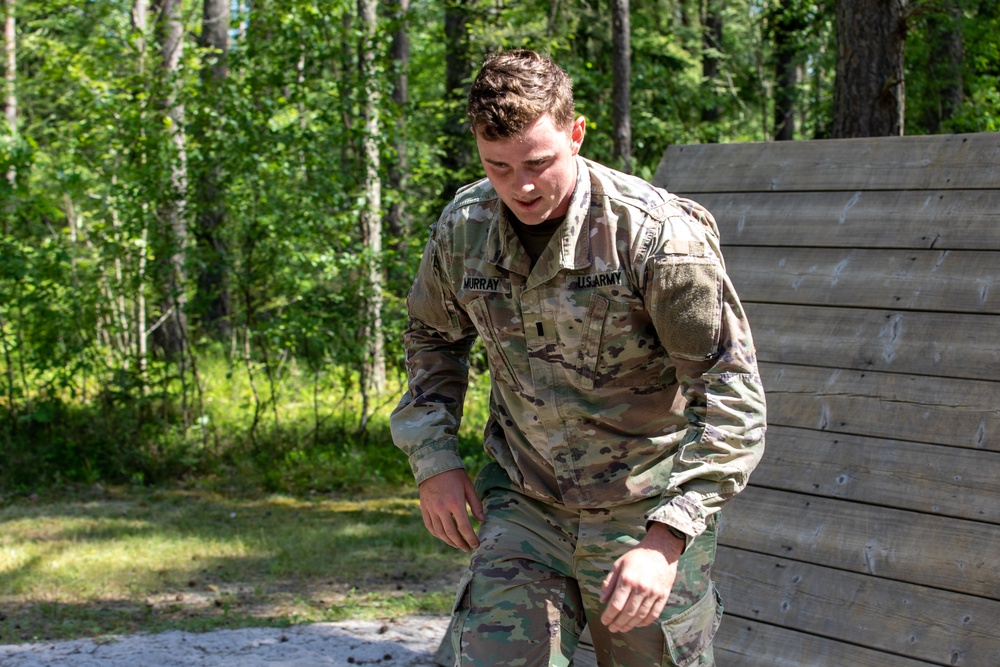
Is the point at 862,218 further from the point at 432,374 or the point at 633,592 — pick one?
the point at 633,592

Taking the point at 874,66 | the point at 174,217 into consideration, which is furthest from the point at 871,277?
the point at 174,217

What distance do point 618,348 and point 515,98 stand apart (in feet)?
2.06

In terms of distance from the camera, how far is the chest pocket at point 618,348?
236 cm

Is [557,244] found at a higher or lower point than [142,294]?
higher

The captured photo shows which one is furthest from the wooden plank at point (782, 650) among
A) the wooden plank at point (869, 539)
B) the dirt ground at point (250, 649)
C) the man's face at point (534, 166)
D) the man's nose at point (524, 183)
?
the man's nose at point (524, 183)

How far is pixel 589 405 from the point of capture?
244 cm

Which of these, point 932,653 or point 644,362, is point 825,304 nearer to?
point 932,653

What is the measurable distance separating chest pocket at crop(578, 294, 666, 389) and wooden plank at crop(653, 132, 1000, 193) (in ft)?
7.56

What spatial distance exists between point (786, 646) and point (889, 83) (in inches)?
177

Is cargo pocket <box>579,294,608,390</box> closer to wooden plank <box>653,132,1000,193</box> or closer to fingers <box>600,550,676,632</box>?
fingers <box>600,550,676,632</box>

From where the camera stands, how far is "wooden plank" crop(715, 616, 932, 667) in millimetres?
3371

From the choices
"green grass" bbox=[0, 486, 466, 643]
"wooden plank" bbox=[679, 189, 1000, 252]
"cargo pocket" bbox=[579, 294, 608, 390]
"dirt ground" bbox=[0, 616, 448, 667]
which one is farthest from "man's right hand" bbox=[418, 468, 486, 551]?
"green grass" bbox=[0, 486, 466, 643]

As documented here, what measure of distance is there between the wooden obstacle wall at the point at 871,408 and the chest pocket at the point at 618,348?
1.55m

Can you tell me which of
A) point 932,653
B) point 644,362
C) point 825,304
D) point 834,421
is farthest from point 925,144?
point 644,362
